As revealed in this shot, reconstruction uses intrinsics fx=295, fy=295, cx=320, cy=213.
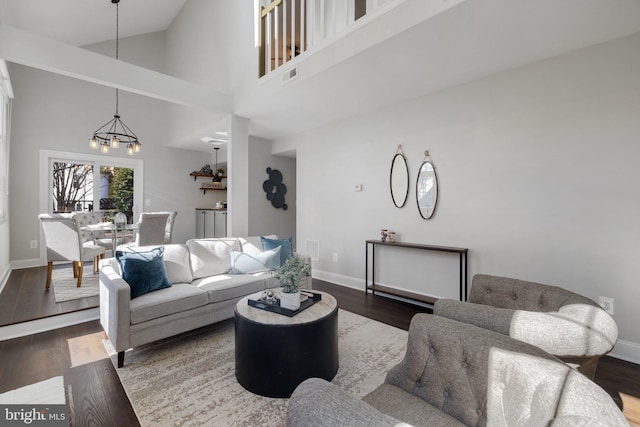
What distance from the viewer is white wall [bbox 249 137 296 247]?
557 cm

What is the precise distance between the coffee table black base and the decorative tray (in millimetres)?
174

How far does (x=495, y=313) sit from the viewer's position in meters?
1.54

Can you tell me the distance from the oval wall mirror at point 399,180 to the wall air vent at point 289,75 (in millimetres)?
1611

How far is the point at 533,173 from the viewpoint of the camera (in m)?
2.81

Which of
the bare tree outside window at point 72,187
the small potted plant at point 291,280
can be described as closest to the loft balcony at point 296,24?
the small potted plant at point 291,280

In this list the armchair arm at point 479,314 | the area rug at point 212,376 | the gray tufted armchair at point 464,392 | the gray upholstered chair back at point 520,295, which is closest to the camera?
the gray tufted armchair at point 464,392

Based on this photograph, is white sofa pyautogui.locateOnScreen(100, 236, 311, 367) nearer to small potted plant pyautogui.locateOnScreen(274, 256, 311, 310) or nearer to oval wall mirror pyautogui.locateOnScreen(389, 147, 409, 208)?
small potted plant pyautogui.locateOnScreen(274, 256, 311, 310)

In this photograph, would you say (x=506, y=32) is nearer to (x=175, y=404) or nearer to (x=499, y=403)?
(x=499, y=403)

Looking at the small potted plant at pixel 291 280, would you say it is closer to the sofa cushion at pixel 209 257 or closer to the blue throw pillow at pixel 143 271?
the blue throw pillow at pixel 143 271

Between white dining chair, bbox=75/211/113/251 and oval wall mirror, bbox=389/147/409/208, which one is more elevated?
oval wall mirror, bbox=389/147/409/208

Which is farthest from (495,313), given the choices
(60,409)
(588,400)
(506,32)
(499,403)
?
(60,409)

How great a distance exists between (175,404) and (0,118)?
14.9 ft

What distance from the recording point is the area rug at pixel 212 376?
1740mm

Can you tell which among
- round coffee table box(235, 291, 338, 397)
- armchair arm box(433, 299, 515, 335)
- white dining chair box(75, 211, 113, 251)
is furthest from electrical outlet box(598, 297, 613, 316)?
white dining chair box(75, 211, 113, 251)
